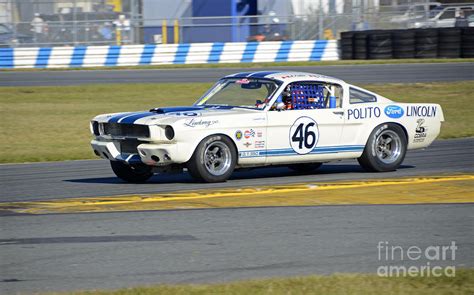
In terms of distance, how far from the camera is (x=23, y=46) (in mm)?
33250

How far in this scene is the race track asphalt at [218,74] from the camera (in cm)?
2530

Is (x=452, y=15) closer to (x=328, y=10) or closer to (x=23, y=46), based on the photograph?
(x=328, y=10)

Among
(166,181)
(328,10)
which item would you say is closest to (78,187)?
(166,181)

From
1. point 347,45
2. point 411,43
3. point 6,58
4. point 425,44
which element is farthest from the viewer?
point 347,45

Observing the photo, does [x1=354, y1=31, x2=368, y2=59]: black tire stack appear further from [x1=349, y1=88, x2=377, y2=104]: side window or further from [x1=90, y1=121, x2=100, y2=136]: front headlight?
[x1=90, y1=121, x2=100, y2=136]: front headlight

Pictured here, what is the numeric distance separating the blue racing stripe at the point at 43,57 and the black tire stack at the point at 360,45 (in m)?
11.8

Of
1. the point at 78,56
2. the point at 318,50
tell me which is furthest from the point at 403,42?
the point at 78,56

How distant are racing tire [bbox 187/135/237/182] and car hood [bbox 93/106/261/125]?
27cm

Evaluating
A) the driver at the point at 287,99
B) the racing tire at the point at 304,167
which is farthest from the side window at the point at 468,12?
the driver at the point at 287,99

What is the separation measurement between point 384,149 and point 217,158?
8.30 feet

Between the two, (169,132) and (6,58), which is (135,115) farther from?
(6,58)

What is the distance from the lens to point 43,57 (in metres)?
31.6

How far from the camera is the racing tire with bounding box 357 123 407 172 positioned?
35.1ft

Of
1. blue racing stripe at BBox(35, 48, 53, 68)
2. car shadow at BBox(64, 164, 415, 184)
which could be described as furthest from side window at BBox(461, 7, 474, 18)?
car shadow at BBox(64, 164, 415, 184)
